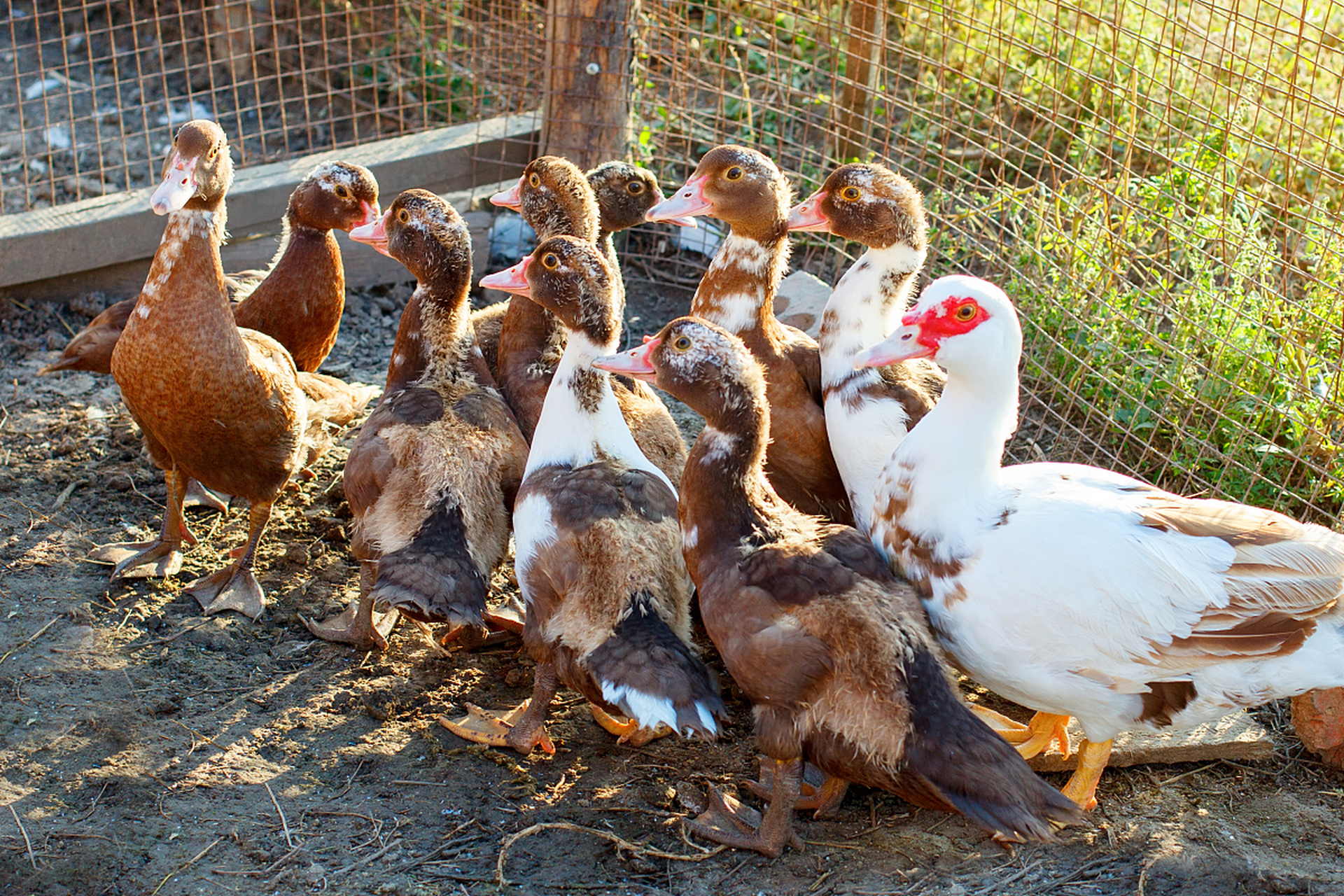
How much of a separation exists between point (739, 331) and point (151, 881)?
268 centimetres

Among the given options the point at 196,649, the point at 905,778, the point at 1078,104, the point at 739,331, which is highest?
the point at 1078,104

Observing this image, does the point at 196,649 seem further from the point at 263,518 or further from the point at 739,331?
the point at 739,331

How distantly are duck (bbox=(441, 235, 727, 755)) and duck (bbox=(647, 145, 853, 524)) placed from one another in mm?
582

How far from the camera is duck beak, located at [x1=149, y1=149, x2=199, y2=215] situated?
13.4 ft

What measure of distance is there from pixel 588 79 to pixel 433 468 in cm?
331

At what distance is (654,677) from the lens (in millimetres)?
3301

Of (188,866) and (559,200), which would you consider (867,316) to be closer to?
(559,200)

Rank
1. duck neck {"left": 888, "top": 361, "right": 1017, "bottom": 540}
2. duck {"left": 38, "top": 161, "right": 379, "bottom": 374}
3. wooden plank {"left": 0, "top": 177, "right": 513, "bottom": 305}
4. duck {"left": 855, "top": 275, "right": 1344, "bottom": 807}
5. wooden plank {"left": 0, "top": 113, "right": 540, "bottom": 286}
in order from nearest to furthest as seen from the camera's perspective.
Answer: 1. duck {"left": 855, "top": 275, "right": 1344, "bottom": 807}
2. duck neck {"left": 888, "top": 361, "right": 1017, "bottom": 540}
3. duck {"left": 38, "top": 161, "right": 379, "bottom": 374}
4. wooden plank {"left": 0, "top": 113, "right": 540, "bottom": 286}
5. wooden plank {"left": 0, "top": 177, "right": 513, "bottom": 305}

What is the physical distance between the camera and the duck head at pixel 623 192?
506 cm

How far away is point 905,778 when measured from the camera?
3.08 meters

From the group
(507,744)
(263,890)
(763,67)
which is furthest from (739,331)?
(763,67)

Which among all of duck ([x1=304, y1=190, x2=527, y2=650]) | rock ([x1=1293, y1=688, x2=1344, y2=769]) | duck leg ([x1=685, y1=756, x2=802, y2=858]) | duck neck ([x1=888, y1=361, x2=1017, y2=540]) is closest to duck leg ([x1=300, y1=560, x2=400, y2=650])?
duck ([x1=304, y1=190, x2=527, y2=650])

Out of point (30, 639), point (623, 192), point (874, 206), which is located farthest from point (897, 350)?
point (30, 639)

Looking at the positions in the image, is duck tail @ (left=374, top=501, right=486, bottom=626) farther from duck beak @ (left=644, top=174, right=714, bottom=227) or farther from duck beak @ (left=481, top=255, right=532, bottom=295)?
duck beak @ (left=644, top=174, right=714, bottom=227)
